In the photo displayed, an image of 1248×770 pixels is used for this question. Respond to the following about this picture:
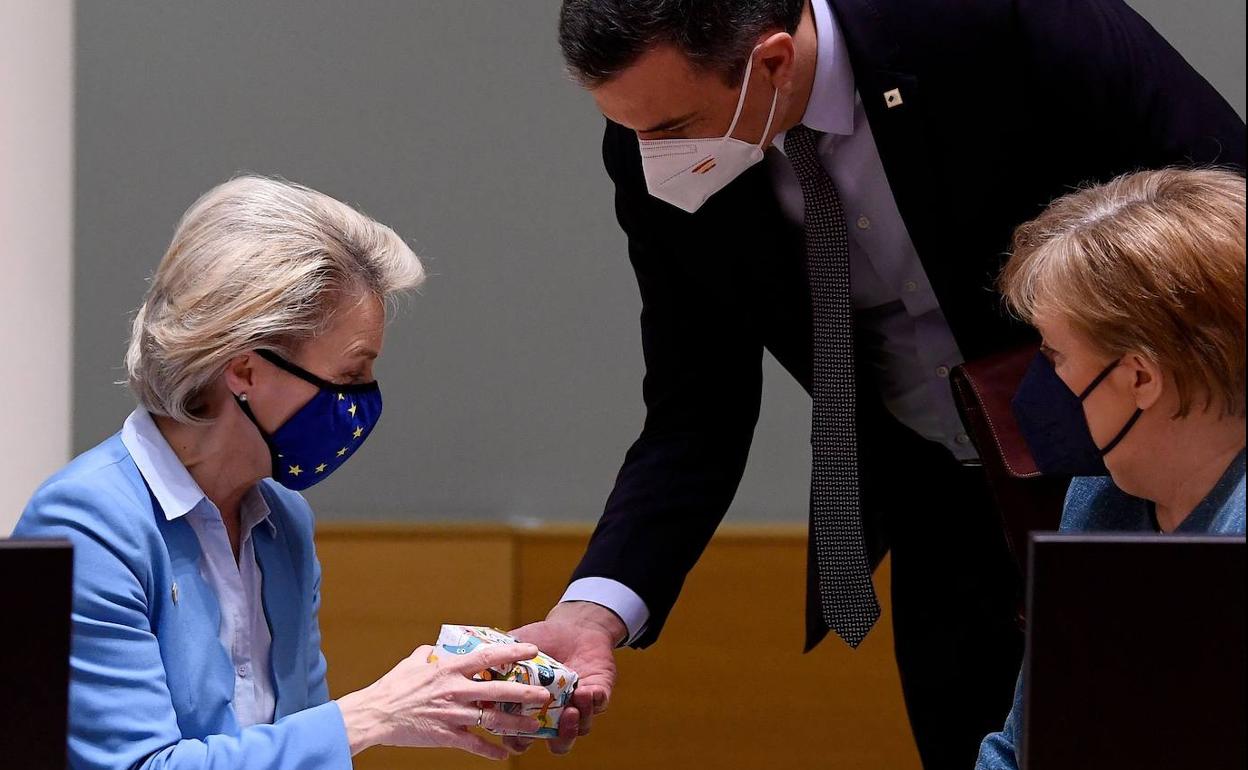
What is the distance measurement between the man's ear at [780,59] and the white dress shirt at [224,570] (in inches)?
34.5

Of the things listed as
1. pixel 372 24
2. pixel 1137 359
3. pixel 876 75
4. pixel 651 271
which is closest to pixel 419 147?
pixel 372 24

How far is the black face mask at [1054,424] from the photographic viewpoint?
162 centimetres

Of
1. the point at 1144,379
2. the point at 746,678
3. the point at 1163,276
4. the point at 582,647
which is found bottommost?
the point at 746,678

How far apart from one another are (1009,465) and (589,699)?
614mm

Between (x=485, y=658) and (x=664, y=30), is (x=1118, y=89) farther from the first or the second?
(x=485, y=658)

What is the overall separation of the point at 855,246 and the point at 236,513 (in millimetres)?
901

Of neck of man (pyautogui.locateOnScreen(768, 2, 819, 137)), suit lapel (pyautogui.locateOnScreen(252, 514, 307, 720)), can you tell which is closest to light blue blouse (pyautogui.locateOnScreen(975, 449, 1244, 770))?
neck of man (pyautogui.locateOnScreen(768, 2, 819, 137))

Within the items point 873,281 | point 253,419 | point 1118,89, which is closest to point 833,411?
point 873,281

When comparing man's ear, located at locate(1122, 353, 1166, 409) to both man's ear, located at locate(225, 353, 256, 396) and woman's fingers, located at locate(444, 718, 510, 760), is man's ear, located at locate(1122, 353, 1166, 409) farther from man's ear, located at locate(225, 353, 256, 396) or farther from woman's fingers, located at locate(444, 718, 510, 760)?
man's ear, located at locate(225, 353, 256, 396)

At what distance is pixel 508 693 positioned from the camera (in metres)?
1.74

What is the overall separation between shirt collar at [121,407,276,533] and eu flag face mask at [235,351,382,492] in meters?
0.10

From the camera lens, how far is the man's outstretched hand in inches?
77.3

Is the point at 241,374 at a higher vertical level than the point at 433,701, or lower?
higher

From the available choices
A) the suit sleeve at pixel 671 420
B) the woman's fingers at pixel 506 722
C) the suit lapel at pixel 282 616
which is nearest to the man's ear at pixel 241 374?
the suit lapel at pixel 282 616
